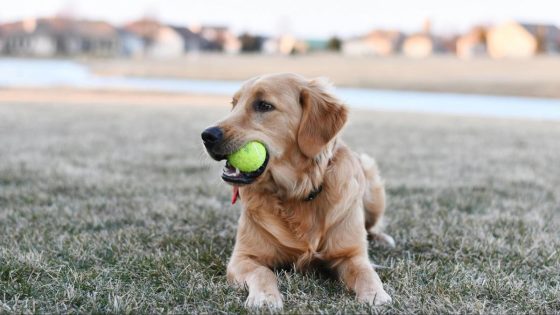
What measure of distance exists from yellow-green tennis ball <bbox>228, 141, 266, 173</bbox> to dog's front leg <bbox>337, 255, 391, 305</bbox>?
0.72 m

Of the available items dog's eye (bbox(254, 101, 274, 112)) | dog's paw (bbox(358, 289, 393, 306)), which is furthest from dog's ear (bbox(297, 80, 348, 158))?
dog's paw (bbox(358, 289, 393, 306))

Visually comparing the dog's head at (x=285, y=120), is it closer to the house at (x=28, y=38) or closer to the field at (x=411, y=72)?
the field at (x=411, y=72)

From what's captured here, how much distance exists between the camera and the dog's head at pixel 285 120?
309 centimetres

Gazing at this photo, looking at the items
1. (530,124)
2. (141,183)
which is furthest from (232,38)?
(141,183)

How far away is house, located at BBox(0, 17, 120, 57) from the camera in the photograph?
255 feet

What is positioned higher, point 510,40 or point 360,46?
point 510,40

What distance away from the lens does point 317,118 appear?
319 centimetres

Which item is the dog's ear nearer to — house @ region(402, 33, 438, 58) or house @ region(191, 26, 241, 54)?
house @ region(402, 33, 438, 58)

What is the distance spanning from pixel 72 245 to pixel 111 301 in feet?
3.60

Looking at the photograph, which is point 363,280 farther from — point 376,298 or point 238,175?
point 238,175

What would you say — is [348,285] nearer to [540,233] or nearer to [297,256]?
[297,256]

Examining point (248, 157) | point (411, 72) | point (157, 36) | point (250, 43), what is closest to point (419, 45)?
point (250, 43)

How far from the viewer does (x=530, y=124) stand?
12336 mm

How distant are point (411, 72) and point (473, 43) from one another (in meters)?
29.1
